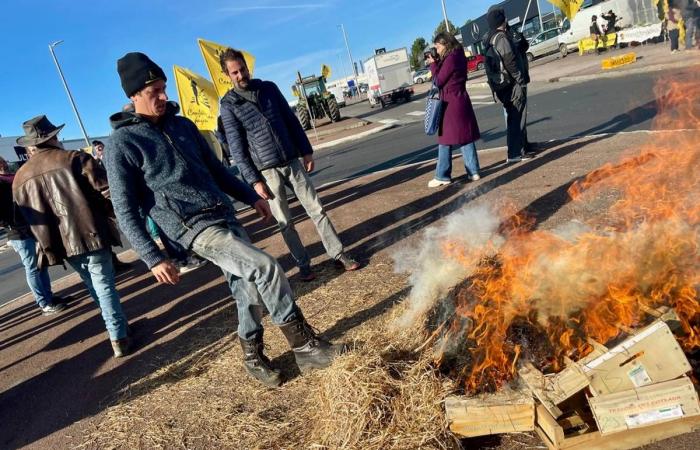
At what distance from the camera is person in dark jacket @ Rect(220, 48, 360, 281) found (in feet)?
13.8

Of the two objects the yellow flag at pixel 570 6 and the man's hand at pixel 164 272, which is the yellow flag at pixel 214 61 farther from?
the yellow flag at pixel 570 6

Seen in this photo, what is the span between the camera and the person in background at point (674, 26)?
15195mm

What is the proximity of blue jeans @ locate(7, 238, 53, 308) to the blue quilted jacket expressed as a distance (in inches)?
149

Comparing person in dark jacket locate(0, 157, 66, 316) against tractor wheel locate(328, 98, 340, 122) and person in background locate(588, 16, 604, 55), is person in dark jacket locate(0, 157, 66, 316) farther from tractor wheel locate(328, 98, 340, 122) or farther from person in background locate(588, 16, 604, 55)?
person in background locate(588, 16, 604, 55)

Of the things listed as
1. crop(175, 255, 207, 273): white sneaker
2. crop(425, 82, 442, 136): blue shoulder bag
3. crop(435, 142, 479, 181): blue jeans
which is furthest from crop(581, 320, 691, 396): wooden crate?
crop(175, 255, 207, 273): white sneaker

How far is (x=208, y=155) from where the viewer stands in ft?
11.0

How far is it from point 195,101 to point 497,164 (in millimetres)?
6543

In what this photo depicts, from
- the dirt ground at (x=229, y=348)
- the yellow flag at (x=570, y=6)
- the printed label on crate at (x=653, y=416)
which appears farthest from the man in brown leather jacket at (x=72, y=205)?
the yellow flag at (x=570, y=6)

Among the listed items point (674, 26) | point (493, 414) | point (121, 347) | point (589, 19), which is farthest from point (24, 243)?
point (589, 19)

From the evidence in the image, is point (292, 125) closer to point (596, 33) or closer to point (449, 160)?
point (449, 160)

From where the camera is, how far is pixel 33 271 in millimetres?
6137

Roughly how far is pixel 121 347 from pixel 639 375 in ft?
13.9

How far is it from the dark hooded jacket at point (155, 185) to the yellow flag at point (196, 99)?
23.9ft

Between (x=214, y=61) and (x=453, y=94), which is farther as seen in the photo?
(x=214, y=61)
